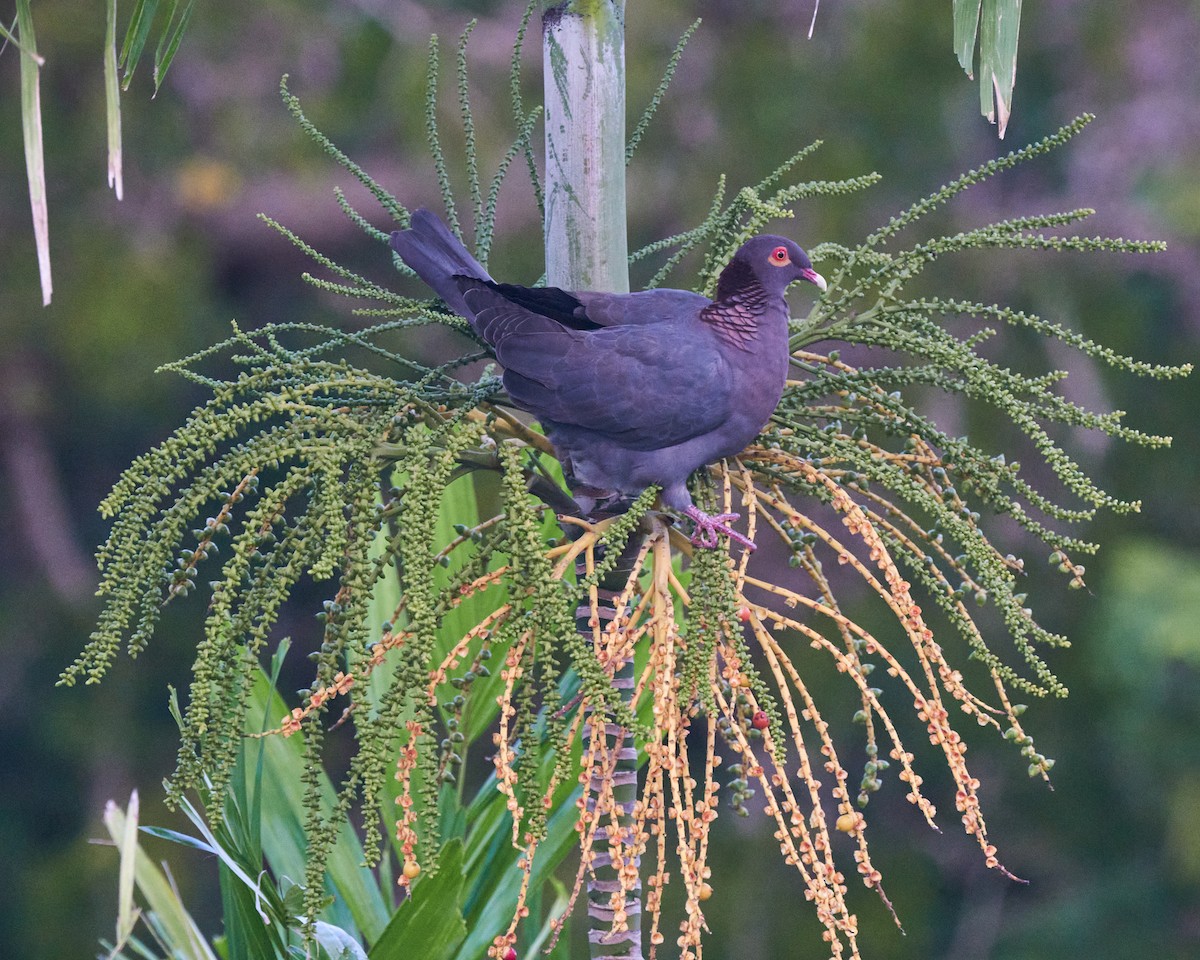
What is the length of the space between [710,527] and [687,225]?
10.1ft

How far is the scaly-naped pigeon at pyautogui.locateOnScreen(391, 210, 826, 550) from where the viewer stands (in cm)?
111

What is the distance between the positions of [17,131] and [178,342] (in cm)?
77

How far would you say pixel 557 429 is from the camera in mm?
1170

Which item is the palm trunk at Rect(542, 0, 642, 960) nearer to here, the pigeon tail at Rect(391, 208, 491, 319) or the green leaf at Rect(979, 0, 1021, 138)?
the pigeon tail at Rect(391, 208, 491, 319)

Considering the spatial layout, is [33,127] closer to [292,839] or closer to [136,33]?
[136,33]

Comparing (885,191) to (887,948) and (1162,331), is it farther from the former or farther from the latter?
(887,948)

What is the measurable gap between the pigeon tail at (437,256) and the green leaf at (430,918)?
1.44 feet

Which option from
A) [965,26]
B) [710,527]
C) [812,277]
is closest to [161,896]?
[710,527]

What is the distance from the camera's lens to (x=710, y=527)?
40.7 inches

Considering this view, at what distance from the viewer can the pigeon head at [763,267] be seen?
1.18 metres

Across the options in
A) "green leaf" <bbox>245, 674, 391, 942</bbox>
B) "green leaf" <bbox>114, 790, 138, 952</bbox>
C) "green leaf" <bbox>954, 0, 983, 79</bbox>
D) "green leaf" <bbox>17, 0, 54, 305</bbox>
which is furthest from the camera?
"green leaf" <bbox>245, 674, 391, 942</bbox>

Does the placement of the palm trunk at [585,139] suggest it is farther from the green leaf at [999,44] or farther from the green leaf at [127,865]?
the green leaf at [127,865]

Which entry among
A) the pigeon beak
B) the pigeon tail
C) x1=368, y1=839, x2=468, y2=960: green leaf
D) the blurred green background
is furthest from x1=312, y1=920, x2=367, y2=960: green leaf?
the blurred green background

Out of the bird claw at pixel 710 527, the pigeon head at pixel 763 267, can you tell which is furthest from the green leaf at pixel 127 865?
the pigeon head at pixel 763 267
